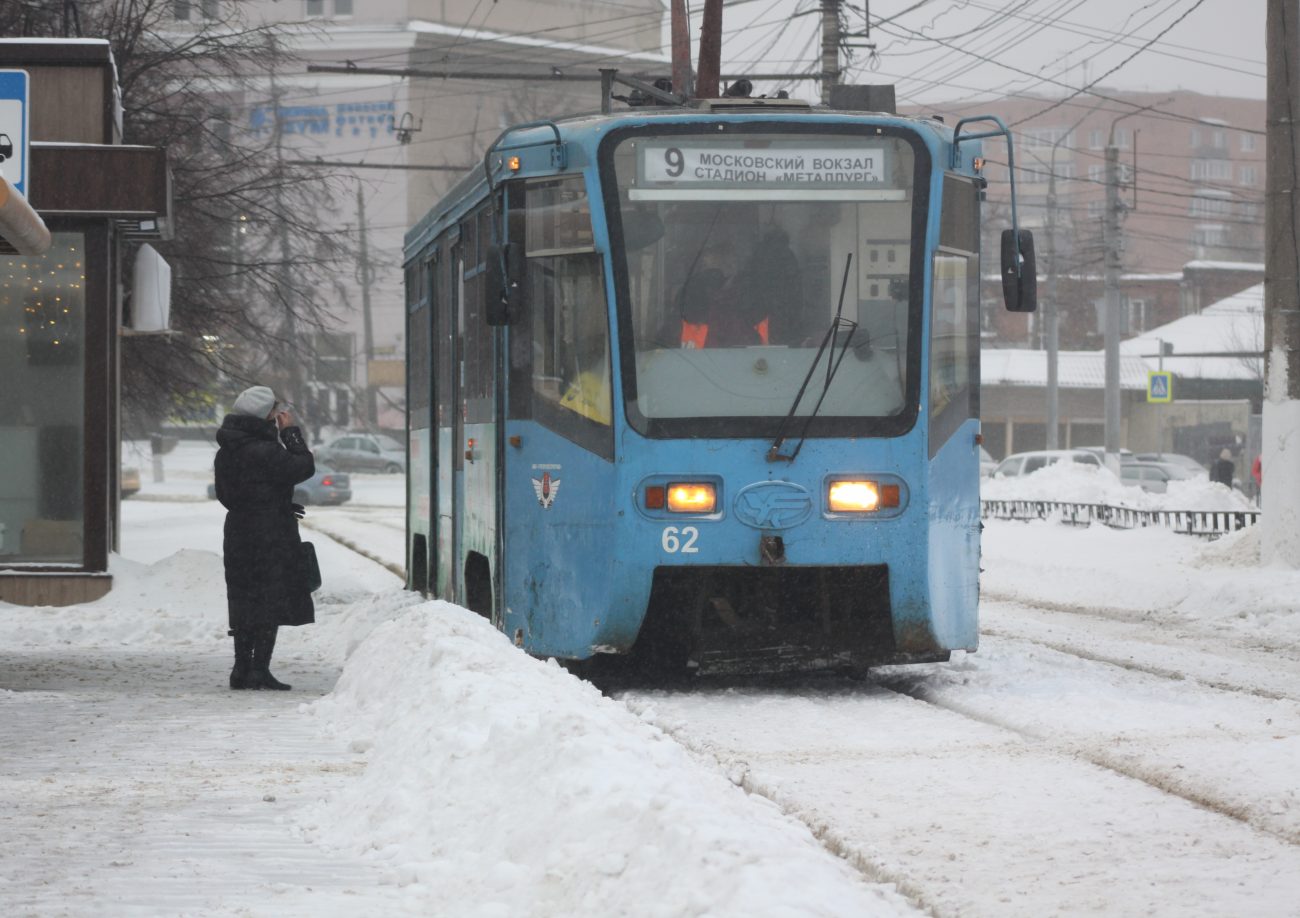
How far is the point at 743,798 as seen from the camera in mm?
6324

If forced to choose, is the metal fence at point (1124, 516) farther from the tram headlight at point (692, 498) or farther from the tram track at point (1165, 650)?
the tram headlight at point (692, 498)

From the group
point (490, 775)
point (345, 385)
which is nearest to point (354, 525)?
point (490, 775)

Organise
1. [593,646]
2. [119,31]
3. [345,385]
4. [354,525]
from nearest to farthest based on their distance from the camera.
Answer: [593,646], [119,31], [354,525], [345,385]

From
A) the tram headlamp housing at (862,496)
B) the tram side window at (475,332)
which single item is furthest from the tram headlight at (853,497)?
the tram side window at (475,332)

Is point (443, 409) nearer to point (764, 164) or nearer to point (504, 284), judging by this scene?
point (504, 284)

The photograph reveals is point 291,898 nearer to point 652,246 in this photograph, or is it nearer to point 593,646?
point 593,646

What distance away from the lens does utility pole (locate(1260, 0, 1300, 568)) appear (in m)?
18.1

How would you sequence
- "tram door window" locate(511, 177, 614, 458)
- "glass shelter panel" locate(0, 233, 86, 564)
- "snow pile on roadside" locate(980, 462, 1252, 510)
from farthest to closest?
"snow pile on roadside" locate(980, 462, 1252, 510) → "glass shelter panel" locate(0, 233, 86, 564) → "tram door window" locate(511, 177, 614, 458)

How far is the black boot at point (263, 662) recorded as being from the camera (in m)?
11.6

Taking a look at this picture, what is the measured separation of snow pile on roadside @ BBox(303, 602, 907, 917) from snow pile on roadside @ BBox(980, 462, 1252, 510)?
26022mm

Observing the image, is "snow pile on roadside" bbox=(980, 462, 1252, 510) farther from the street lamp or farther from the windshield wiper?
the windshield wiper

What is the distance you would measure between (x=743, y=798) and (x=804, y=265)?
4.74 meters

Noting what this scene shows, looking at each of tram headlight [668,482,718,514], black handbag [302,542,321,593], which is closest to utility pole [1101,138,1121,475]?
black handbag [302,542,321,593]

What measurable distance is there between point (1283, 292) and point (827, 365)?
913 cm
